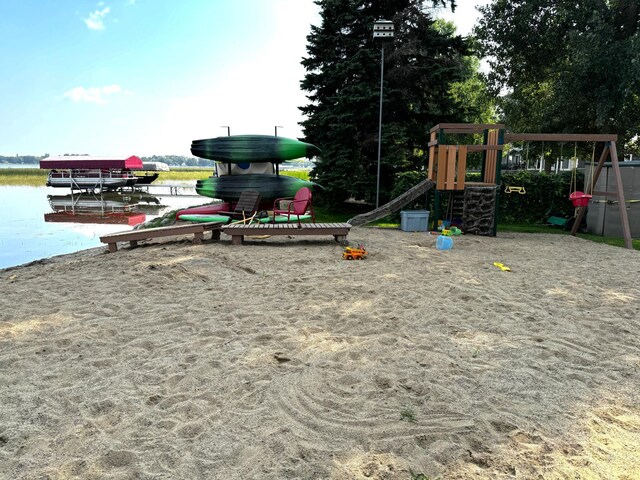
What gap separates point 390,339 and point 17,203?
2608cm

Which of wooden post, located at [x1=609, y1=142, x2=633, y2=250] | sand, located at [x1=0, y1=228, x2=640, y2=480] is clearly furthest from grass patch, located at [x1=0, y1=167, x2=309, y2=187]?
sand, located at [x1=0, y1=228, x2=640, y2=480]

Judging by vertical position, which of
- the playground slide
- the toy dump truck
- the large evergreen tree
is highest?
the large evergreen tree

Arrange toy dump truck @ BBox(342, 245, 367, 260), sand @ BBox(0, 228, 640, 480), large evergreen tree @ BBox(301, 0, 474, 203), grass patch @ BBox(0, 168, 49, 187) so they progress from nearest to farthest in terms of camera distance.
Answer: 1. sand @ BBox(0, 228, 640, 480)
2. toy dump truck @ BBox(342, 245, 367, 260)
3. large evergreen tree @ BBox(301, 0, 474, 203)
4. grass patch @ BBox(0, 168, 49, 187)

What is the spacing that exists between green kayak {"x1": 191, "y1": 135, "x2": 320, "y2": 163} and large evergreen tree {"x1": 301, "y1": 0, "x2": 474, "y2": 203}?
2491 millimetres

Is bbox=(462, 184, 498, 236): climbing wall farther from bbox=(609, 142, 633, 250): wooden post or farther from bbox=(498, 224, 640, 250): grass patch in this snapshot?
bbox=(609, 142, 633, 250): wooden post

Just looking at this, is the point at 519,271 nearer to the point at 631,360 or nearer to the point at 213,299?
the point at 631,360

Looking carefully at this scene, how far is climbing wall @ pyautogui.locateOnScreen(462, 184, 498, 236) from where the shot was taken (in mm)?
10773

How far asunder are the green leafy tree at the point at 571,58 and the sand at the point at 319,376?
11.9 metres

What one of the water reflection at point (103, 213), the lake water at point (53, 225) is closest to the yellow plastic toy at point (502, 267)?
the lake water at point (53, 225)

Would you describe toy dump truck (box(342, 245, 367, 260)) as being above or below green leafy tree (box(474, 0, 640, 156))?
below

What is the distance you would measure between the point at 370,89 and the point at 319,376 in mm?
12654

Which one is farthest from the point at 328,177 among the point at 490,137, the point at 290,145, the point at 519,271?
the point at 519,271

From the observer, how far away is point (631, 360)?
3607mm

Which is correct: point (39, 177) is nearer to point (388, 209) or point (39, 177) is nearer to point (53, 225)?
point (53, 225)
